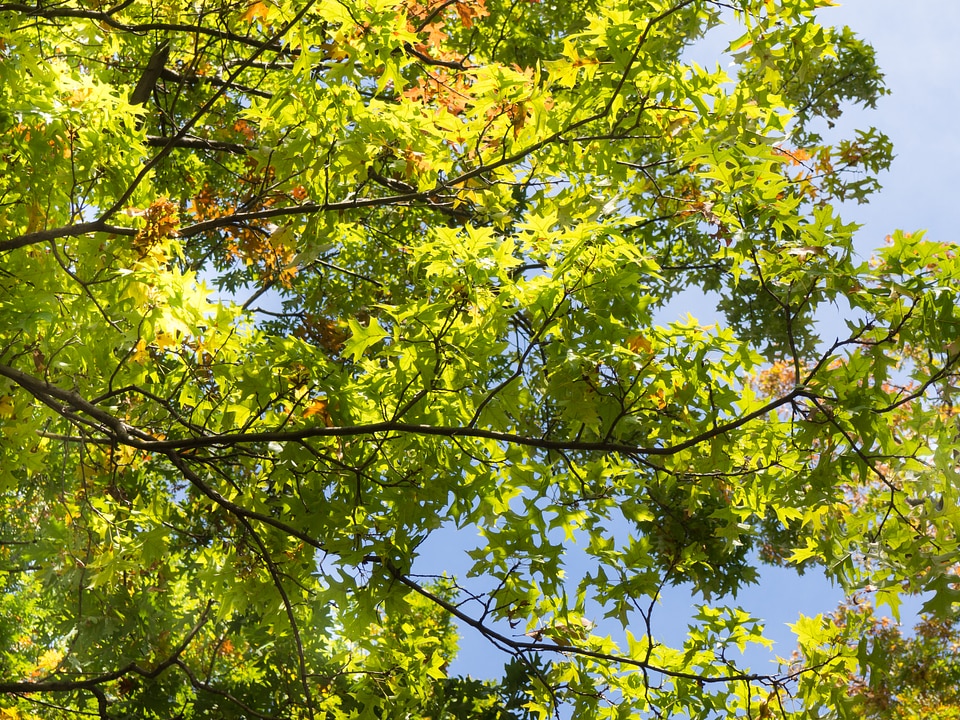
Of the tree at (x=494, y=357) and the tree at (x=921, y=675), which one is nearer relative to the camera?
the tree at (x=494, y=357)

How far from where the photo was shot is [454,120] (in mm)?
4738

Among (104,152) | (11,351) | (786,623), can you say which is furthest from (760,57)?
(11,351)

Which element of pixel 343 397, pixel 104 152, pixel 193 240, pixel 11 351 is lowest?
pixel 343 397

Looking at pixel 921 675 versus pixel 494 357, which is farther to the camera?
pixel 921 675

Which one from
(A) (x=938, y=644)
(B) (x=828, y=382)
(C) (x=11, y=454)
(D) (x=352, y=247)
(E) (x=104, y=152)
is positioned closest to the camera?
(B) (x=828, y=382)

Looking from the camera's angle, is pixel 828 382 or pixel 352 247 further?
pixel 352 247

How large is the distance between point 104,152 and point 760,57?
12.2 ft

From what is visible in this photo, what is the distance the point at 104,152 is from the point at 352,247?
4.27 meters

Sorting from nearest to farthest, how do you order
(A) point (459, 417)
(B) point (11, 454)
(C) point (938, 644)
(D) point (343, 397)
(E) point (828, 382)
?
(E) point (828, 382)
(A) point (459, 417)
(D) point (343, 397)
(B) point (11, 454)
(C) point (938, 644)

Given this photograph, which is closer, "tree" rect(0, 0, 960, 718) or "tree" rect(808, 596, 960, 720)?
"tree" rect(0, 0, 960, 718)

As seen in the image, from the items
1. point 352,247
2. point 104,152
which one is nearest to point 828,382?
point 104,152

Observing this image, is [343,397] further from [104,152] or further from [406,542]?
[104,152]

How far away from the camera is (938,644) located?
41.5ft

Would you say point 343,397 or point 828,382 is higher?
point 343,397
